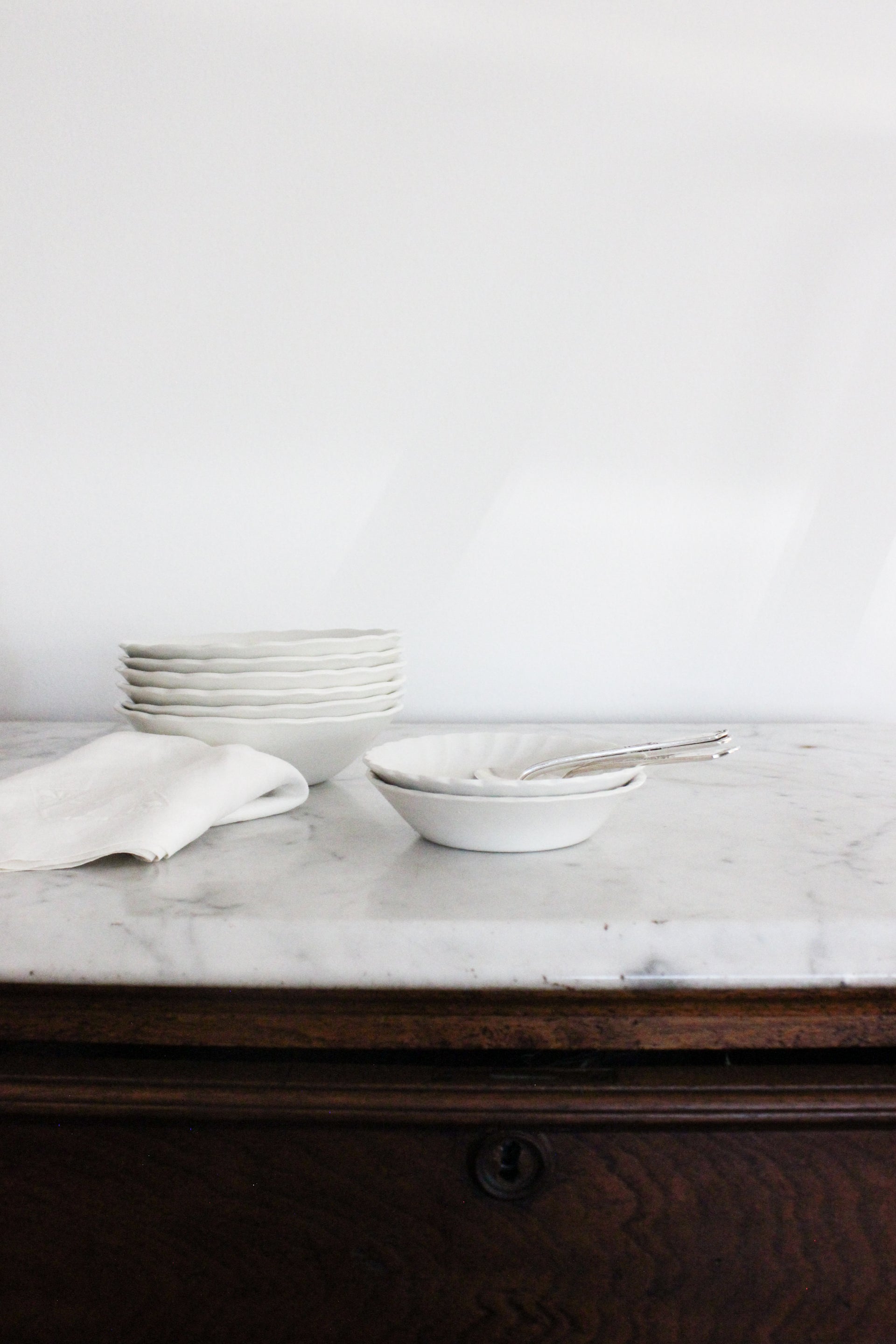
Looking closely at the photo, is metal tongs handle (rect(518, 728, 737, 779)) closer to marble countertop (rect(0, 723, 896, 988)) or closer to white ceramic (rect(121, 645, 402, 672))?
marble countertop (rect(0, 723, 896, 988))

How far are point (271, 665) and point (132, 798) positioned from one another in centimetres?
15

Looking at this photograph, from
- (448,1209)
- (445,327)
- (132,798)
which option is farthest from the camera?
(445,327)

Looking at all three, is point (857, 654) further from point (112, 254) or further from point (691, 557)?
point (112, 254)

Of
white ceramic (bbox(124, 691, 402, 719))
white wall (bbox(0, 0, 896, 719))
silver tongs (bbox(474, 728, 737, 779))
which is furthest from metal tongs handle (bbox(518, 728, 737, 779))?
white wall (bbox(0, 0, 896, 719))

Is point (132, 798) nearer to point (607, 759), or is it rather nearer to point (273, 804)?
point (273, 804)

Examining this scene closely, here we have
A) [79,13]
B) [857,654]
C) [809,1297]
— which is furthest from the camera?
[857,654]

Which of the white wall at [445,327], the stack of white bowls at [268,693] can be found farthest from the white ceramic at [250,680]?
the white wall at [445,327]

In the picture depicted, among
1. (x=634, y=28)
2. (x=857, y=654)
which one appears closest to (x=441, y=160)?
(x=634, y=28)

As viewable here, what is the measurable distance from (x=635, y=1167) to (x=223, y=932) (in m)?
0.24

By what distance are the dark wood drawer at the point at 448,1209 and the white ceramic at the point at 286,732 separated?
282mm

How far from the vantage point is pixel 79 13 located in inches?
43.8

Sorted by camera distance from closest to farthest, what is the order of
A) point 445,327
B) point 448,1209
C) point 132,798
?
1. point 448,1209
2. point 132,798
3. point 445,327

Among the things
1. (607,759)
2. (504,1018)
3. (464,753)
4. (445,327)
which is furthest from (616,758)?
(445,327)

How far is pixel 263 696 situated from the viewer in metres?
0.72
